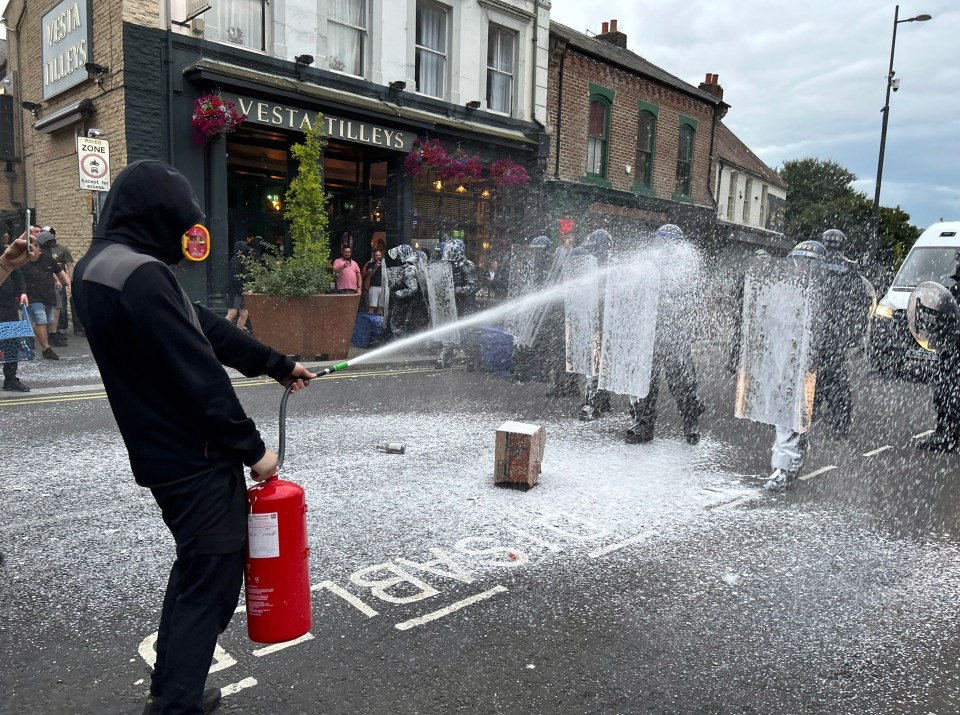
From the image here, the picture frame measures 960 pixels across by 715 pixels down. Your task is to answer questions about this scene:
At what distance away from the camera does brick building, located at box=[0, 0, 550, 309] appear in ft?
42.0

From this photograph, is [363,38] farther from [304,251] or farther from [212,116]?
[304,251]

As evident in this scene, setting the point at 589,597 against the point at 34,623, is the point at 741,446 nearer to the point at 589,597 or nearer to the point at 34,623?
the point at 589,597

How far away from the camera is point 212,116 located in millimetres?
12531

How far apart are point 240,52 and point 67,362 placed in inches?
260

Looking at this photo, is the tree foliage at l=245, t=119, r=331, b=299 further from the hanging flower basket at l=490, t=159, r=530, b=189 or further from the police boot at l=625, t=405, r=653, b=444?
the hanging flower basket at l=490, t=159, r=530, b=189

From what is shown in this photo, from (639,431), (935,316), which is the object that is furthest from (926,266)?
(639,431)

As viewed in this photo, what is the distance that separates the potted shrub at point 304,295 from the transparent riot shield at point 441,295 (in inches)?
48.7

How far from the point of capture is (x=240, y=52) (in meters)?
13.3

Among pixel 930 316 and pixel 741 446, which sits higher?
pixel 930 316

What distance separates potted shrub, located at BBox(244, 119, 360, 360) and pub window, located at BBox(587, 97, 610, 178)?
1123cm

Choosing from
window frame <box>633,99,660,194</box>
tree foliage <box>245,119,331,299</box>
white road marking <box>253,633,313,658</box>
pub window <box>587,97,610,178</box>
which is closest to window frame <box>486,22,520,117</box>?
pub window <box>587,97,610,178</box>

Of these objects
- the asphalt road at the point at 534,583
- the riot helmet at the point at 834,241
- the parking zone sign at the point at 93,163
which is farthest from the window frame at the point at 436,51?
the asphalt road at the point at 534,583

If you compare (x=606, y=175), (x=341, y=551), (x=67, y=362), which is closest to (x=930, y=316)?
(x=341, y=551)

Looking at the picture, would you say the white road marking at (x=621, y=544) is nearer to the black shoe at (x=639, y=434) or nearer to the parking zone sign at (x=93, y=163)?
the black shoe at (x=639, y=434)
